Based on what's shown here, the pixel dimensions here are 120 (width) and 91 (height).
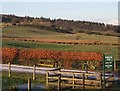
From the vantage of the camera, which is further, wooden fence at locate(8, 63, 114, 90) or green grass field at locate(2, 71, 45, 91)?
green grass field at locate(2, 71, 45, 91)

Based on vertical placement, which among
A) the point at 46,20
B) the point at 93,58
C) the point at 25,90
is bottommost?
the point at 25,90

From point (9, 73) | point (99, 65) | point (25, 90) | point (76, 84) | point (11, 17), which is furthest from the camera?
point (11, 17)

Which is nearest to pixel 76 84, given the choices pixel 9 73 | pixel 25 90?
pixel 25 90

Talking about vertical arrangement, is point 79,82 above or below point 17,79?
below

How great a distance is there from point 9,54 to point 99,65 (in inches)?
376

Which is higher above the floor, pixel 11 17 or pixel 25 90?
pixel 11 17

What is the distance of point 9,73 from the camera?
31.2m

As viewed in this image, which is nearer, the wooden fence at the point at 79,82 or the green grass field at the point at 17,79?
the wooden fence at the point at 79,82

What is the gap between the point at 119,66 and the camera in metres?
38.2

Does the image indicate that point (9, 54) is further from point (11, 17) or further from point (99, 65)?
point (11, 17)

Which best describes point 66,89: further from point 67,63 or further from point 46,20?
point 46,20

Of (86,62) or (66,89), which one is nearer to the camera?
(66,89)

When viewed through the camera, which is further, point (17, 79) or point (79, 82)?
point (17, 79)

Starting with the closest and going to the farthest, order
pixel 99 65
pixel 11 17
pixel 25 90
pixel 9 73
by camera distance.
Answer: pixel 25 90, pixel 9 73, pixel 99 65, pixel 11 17
